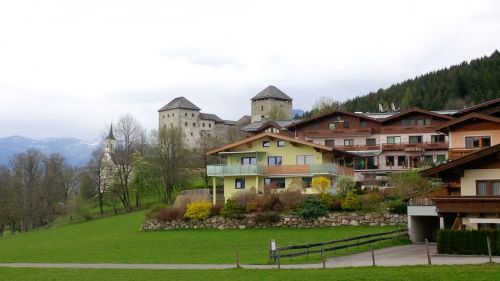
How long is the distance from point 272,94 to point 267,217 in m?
121

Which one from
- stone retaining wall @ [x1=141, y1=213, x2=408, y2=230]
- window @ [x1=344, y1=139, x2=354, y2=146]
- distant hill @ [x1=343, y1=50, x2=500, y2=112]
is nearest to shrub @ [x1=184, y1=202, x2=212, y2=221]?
stone retaining wall @ [x1=141, y1=213, x2=408, y2=230]

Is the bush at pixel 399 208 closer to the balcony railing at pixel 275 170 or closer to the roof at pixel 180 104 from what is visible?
the balcony railing at pixel 275 170

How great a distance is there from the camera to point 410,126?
70750 mm

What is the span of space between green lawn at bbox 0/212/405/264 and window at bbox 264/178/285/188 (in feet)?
34.0

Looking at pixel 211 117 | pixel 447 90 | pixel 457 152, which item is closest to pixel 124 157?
pixel 457 152

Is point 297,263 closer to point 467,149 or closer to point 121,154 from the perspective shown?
point 467,149

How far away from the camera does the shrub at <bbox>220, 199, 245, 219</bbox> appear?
50.3m

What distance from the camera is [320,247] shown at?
32.5 metres

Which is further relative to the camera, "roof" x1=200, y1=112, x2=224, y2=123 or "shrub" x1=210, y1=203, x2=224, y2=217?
"roof" x1=200, y1=112, x2=224, y2=123

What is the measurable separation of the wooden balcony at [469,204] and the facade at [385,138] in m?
38.4

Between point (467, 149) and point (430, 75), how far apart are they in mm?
120704

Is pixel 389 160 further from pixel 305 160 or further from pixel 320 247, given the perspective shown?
pixel 320 247

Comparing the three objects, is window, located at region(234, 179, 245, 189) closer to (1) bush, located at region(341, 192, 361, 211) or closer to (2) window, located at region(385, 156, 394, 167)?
(1) bush, located at region(341, 192, 361, 211)

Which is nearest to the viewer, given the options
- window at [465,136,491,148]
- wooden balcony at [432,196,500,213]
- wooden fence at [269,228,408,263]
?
wooden balcony at [432,196,500,213]
